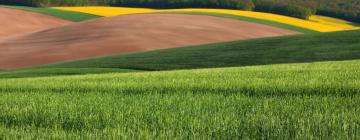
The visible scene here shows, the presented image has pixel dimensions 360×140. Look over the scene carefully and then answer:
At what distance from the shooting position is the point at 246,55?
127 feet

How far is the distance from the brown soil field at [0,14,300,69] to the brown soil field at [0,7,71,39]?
859 cm

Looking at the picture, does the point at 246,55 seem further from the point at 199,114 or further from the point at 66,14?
the point at 66,14

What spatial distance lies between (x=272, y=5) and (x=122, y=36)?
161 feet

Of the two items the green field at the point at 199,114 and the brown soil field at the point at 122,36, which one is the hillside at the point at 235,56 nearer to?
the brown soil field at the point at 122,36

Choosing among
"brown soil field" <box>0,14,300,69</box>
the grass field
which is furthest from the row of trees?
the grass field

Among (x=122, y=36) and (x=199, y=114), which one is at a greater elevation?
(x=199, y=114)

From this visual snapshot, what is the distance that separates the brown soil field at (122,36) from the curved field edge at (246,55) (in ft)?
19.8

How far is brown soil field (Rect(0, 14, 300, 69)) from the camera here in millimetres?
46594

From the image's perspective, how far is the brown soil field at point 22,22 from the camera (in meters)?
65.2

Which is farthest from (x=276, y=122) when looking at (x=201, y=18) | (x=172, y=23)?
(x=201, y=18)

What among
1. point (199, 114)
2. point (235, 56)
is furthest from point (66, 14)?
point (199, 114)

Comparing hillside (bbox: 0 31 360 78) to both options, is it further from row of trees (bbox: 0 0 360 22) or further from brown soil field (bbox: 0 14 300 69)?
row of trees (bbox: 0 0 360 22)

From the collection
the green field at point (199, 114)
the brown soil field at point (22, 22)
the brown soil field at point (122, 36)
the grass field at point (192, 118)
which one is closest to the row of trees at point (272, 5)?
the brown soil field at point (122, 36)

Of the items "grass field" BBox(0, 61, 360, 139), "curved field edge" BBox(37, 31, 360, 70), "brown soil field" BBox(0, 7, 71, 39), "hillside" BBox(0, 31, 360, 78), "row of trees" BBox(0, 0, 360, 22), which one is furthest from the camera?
"row of trees" BBox(0, 0, 360, 22)
